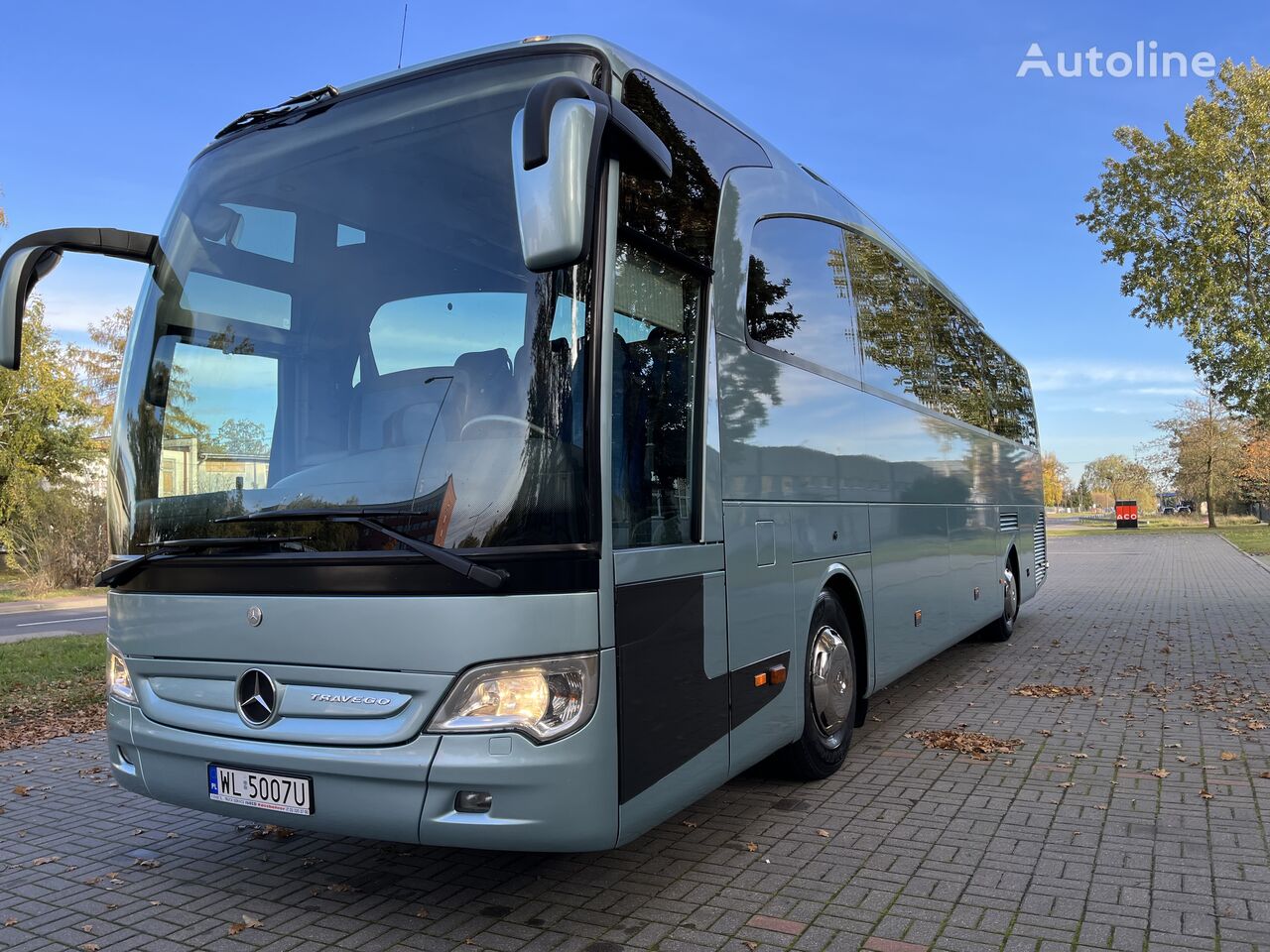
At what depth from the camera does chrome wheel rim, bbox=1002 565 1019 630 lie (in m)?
11.7

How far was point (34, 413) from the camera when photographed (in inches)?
1254

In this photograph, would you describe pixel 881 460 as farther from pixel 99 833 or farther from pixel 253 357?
pixel 99 833

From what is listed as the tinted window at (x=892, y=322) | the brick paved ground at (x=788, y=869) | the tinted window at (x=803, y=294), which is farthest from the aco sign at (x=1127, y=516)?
the tinted window at (x=803, y=294)

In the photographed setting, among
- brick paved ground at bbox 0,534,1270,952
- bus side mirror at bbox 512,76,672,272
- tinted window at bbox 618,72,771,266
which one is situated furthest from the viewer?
tinted window at bbox 618,72,771,266

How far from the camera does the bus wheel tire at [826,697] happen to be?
556 cm

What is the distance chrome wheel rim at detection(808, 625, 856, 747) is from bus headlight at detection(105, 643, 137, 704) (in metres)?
3.26

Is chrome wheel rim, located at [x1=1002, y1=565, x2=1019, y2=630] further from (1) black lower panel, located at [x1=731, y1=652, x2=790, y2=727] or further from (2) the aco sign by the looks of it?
(2) the aco sign

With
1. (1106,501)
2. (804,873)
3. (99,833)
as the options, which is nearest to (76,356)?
(99,833)

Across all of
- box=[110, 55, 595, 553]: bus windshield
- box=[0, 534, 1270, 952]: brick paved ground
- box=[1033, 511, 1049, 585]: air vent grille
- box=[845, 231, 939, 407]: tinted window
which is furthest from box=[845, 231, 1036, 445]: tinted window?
box=[110, 55, 595, 553]: bus windshield

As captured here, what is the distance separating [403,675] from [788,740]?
239 centimetres

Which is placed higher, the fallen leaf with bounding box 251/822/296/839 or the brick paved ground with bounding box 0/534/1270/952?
the brick paved ground with bounding box 0/534/1270/952

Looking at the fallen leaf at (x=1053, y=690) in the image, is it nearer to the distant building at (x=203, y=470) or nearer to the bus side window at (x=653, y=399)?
the bus side window at (x=653, y=399)

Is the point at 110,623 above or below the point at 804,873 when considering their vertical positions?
above

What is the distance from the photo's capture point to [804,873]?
14.3 feet
